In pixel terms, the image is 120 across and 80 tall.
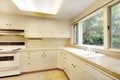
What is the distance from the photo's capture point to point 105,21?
181 centimetres

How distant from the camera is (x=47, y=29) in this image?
11.6 ft

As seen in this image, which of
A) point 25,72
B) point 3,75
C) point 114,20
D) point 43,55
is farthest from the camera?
point 43,55

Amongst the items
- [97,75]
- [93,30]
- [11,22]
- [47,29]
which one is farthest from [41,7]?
[97,75]

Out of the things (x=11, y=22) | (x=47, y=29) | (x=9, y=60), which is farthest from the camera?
(x=47, y=29)

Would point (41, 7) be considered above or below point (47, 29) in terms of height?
above

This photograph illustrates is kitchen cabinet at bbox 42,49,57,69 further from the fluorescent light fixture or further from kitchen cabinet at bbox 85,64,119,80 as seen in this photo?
kitchen cabinet at bbox 85,64,119,80

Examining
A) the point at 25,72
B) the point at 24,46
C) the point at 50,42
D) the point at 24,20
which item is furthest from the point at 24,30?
the point at 25,72

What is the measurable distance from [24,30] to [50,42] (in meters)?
1.19

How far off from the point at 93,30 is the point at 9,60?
2757 millimetres

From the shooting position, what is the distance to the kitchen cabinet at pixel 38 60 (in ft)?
9.73

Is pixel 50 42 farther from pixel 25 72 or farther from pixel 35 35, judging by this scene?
pixel 25 72

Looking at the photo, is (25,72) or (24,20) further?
(24,20)

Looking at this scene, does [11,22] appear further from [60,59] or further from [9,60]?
[60,59]

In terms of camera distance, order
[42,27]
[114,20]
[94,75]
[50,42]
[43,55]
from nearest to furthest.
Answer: [94,75] < [114,20] < [43,55] < [42,27] < [50,42]
